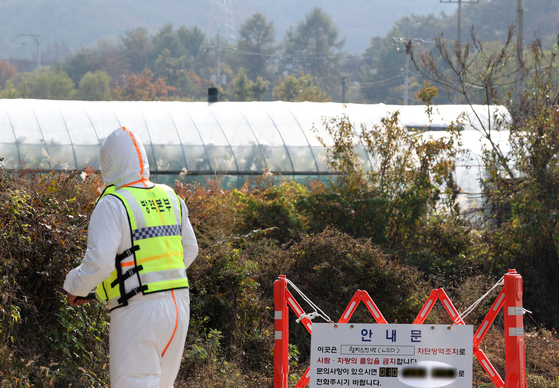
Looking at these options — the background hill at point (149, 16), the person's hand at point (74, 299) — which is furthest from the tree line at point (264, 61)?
the background hill at point (149, 16)

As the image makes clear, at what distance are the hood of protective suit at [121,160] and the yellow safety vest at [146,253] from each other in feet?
0.30

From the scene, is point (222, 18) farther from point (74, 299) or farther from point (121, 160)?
point (74, 299)

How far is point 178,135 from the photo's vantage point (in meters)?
15.0

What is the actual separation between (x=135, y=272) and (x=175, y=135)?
12.4m

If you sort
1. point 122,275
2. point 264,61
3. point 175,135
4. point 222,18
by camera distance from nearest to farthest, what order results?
point 122,275 → point 175,135 → point 264,61 → point 222,18

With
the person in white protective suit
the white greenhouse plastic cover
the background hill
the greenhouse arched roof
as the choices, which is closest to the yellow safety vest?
the person in white protective suit

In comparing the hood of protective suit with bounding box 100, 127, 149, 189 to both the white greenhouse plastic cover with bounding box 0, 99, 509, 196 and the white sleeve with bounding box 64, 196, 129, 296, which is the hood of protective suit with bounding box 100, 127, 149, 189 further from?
the white greenhouse plastic cover with bounding box 0, 99, 509, 196

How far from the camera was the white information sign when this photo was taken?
3.68 m

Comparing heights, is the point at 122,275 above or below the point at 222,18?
below

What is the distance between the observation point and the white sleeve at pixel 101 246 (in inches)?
113

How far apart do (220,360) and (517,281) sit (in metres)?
2.93

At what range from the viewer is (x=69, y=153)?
554 inches

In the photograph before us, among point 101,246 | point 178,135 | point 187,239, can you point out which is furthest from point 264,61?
point 101,246

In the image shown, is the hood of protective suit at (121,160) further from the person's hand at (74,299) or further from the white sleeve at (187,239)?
the person's hand at (74,299)
